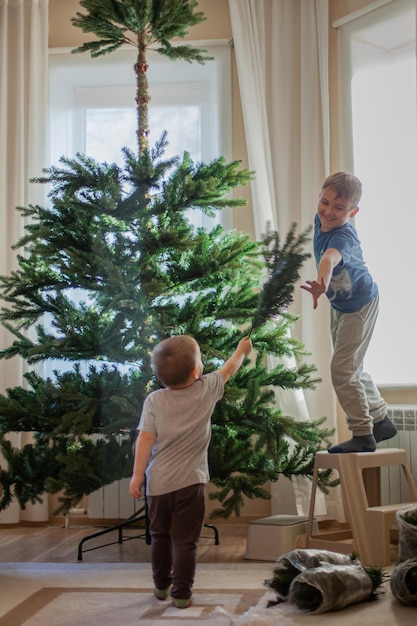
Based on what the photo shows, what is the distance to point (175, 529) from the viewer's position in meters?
2.71

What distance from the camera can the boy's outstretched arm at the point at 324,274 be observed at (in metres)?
3.03

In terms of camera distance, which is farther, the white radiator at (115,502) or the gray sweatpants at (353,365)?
the white radiator at (115,502)

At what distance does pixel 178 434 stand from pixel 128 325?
945 mm

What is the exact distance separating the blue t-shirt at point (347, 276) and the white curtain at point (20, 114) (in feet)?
6.25

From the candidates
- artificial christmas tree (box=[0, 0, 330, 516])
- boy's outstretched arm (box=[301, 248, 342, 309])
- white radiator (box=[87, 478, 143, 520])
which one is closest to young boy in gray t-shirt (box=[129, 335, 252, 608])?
boy's outstretched arm (box=[301, 248, 342, 309])

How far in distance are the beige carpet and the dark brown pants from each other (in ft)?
0.35

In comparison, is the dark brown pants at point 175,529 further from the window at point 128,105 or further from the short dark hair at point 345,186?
the window at point 128,105

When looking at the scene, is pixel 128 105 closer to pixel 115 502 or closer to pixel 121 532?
pixel 115 502

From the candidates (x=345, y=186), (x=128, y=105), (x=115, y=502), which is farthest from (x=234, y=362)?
(x=128, y=105)

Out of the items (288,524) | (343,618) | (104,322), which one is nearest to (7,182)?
(104,322)

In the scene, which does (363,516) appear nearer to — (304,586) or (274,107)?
(304,586)

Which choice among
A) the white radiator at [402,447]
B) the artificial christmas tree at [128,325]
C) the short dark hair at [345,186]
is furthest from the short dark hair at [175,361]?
the white radiator at [402,447]

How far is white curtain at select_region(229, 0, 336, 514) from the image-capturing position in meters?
4.42

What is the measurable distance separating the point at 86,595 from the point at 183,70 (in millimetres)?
3115
